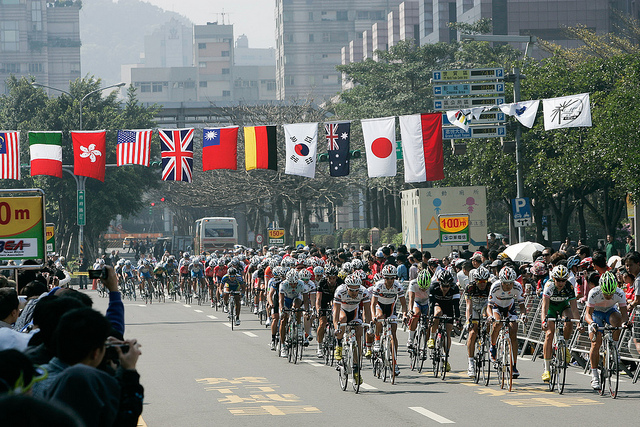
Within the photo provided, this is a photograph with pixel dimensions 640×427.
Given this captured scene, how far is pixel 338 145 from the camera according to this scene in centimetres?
2992

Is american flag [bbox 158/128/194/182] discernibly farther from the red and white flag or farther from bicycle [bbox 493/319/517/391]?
bicycle [bbox 493/319/517/391]

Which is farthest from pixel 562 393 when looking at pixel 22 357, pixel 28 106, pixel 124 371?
pixel 28 106

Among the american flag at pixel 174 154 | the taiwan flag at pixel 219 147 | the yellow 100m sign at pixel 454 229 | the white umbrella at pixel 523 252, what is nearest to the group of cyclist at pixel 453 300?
the white umbrella at pixel 523 252

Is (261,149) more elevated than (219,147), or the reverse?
(219,147)

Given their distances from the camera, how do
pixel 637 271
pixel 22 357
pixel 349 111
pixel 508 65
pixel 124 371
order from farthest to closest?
pixel 349 111 < pixel 508 65 < pixel 637 271 < pixel 124 371 < pixel 22 357

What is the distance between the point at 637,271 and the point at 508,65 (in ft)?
155

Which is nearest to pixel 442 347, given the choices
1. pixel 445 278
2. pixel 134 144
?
pixel 445 278

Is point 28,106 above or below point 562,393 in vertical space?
above

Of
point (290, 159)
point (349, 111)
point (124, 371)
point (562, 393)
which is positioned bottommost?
point (562, 393)

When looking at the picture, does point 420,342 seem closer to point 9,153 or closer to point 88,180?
point 9,153

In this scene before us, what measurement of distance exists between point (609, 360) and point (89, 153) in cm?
2368

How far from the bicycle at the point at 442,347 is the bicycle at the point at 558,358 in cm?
184

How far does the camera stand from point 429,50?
2474 inches

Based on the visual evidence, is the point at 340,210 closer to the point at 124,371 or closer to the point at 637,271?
the point at 637,271
